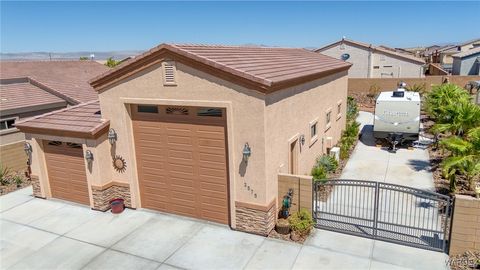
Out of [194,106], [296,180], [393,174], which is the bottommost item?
[393,174]

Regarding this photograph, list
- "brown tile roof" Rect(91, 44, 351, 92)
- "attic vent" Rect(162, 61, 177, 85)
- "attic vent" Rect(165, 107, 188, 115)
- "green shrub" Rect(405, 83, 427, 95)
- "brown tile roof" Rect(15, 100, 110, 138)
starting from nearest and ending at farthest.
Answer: "brown tile roof" Rect(91, 44, 351, 92) → "attic vent" Rect(162, 61, 177, 85) → "attic vent" Rect(165, 107, 188, 115) → "brown tile roof" Rect(15, 100, 110, 138) → "green shrub" Rect(405, 83, 427, 95)

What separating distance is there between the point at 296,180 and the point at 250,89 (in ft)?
10.0

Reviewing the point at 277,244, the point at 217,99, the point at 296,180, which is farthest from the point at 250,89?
the point at 277,244

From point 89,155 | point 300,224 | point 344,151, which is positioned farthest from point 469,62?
point 89,155

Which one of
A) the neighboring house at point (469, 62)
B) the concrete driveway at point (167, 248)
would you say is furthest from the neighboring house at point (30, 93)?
the neighboring house at point (469, 62)

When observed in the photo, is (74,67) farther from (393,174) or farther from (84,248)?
(393,174)

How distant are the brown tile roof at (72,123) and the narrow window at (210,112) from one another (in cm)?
346

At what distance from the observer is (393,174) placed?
1476 centimetres

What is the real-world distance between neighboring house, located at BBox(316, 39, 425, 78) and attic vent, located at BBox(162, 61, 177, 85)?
37832mm

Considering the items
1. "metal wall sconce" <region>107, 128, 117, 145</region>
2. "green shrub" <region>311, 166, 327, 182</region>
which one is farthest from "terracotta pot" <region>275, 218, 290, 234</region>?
"metal wall sconce" <region>107, 128, 117, 145</region>

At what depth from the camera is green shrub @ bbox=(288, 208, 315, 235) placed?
9758 mm

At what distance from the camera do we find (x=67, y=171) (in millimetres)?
12859

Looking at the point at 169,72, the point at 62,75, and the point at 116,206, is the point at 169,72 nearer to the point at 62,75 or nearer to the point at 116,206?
the point at 116,206

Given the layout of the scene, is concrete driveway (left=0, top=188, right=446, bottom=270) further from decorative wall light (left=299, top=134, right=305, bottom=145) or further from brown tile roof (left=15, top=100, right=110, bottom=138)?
decorative wall light (left=299, top=134, right=305, bottom=145)
